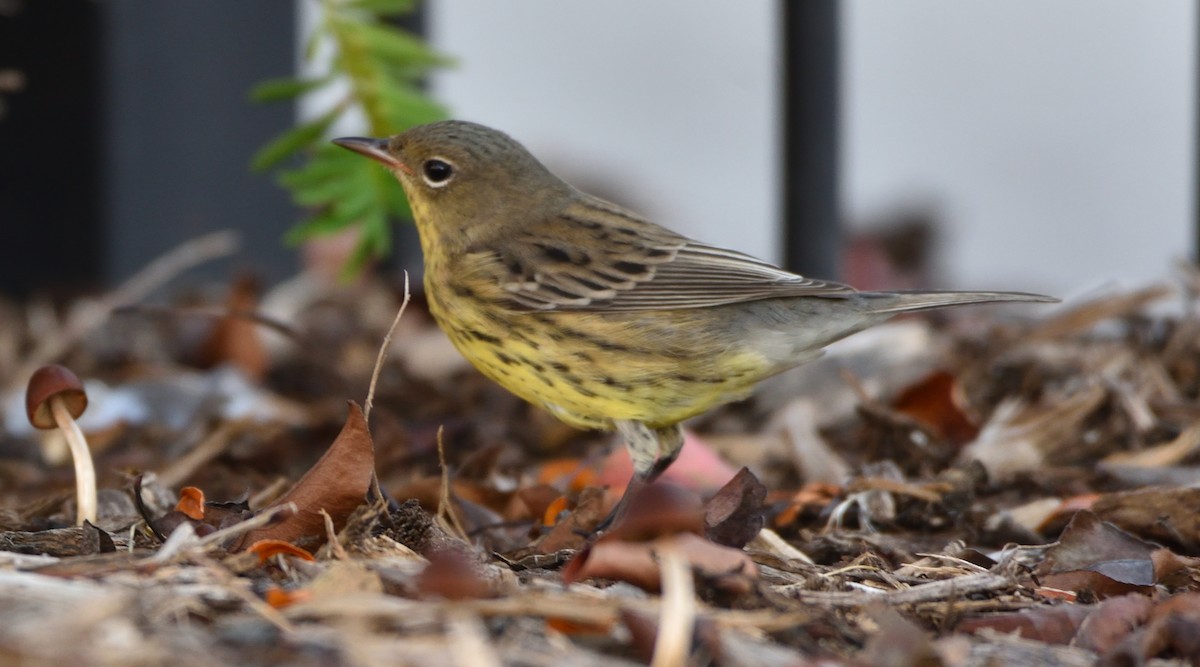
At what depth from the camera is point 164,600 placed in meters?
2.14

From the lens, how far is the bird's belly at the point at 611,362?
424 centimetres

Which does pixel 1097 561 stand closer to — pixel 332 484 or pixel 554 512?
pixel 554 512

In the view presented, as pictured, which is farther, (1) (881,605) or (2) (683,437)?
(2) (683,437)

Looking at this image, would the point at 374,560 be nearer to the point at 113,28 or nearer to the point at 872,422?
the point at 872,422

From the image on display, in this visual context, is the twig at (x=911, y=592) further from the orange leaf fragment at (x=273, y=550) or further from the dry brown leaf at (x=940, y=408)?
the dry brown leaf at (x=940, y=408)

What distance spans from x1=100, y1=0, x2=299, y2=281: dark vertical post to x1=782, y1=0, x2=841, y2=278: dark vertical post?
2.83m

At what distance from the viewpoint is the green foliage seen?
523cm

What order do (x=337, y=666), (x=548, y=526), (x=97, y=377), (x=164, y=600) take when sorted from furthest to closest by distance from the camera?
(x=97, y=377) < (x=548, y=526) < (x=164, y=600) < (x=337, y=666)

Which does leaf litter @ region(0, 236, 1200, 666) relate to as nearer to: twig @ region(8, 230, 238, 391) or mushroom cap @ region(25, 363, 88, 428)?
twig @ region(8, 230, 238, 391)

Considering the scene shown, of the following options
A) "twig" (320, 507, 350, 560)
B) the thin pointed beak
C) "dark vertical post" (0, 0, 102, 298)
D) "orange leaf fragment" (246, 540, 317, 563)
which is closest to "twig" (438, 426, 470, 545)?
"twig" (320, 507, 350, 560)

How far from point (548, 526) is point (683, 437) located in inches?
39.4

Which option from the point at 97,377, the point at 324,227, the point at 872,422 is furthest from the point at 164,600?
the point at 97,377

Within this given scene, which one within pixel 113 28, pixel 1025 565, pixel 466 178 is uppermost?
pixel 113 28

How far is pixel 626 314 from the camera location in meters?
4.41
